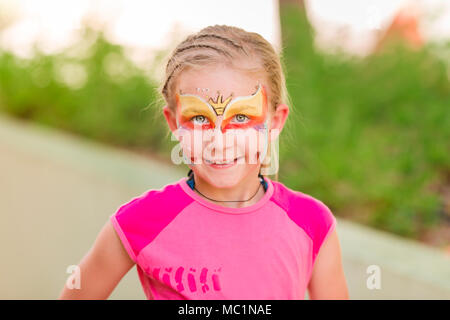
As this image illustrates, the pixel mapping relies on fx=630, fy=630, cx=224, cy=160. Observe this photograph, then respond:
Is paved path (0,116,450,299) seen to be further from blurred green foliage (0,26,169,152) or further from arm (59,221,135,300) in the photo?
arm (59,221,135,300)

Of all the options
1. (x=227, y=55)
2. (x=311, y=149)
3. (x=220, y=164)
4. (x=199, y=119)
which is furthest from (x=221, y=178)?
(x=311, y=149)

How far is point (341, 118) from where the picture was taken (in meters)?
3.70

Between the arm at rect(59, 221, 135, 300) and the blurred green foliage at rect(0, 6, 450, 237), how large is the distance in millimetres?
1281

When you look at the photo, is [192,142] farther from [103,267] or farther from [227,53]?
[103,267]

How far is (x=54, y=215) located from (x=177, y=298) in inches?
97.5

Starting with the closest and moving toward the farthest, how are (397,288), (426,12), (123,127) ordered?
(397,288), (426,12), (123,127)

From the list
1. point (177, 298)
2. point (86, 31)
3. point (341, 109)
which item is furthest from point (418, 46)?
point (177, 298)

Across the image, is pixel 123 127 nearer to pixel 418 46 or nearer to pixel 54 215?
pixel 54 215

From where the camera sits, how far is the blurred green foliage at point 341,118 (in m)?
3.42

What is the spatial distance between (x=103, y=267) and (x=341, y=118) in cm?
242

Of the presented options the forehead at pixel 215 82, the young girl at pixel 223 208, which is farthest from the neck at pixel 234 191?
the forehead at pixel 215 82

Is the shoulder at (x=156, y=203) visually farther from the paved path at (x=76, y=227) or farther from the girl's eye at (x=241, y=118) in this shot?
the paved path at (x=76, y=227)

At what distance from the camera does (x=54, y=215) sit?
378cm

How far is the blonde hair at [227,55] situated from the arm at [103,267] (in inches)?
14.0
